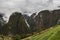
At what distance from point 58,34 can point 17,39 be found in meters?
67.7

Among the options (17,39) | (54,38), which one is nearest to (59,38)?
(54,38)

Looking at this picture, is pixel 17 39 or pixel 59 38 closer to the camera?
pixel 59 38

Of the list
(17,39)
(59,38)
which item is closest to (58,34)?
(59,38)

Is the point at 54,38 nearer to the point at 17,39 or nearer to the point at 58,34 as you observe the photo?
the point at 58,34

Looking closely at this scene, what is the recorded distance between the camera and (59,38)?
8488cm

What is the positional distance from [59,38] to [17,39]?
235 feet

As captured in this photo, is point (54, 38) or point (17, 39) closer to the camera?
point (54, 38)

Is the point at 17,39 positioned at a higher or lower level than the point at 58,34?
lower

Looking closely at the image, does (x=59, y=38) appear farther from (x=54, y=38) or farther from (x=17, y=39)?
(x=17, y=39)

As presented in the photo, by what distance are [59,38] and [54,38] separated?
2.06m

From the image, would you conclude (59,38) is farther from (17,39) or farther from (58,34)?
(17,39)

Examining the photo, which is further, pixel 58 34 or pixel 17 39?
pixel 17 39

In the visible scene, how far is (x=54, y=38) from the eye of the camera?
3332 inches

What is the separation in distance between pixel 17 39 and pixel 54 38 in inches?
2810
